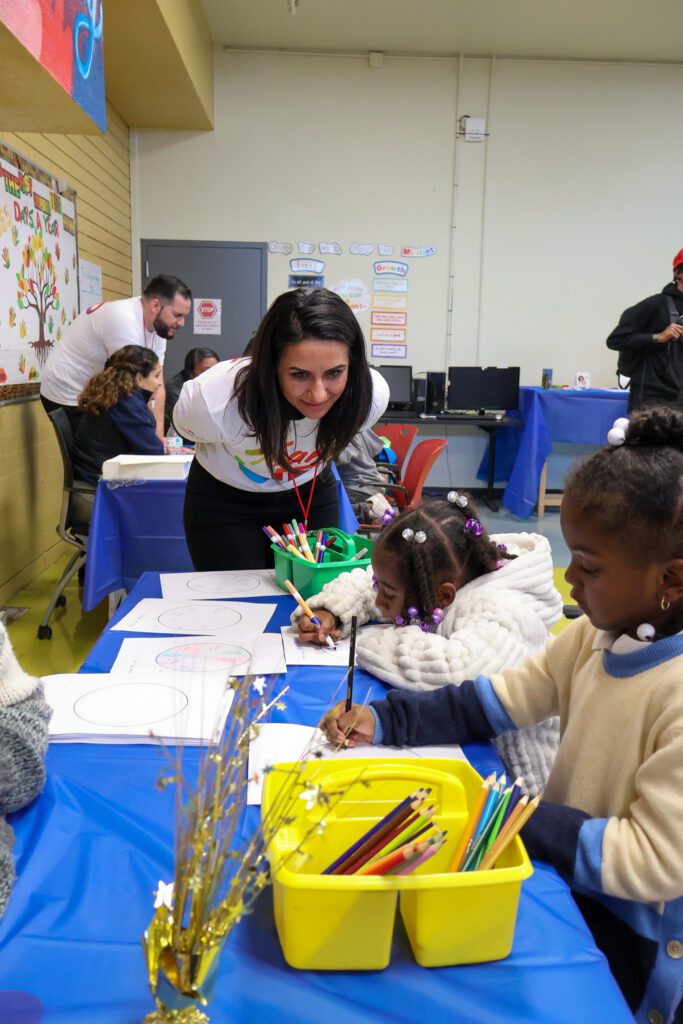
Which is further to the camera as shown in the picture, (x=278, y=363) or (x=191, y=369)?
(x=191, y=369)

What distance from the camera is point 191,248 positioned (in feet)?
21.2

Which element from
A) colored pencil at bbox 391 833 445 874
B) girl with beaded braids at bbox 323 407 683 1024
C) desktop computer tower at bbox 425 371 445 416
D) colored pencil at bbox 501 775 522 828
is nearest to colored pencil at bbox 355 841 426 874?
colored pencil at bbox 391 833 445 874

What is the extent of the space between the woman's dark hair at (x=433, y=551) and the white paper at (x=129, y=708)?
0.40 meters

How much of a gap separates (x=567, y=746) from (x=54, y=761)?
2.15 ft

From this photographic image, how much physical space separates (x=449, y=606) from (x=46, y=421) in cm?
352

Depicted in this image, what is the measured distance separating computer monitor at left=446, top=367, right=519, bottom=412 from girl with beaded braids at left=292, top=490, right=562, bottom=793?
4.76m

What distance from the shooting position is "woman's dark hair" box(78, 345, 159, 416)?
3379mm

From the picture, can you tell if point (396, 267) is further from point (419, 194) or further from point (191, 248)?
point (191, 248)

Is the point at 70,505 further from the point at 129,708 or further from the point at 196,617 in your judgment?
the point at 129,708

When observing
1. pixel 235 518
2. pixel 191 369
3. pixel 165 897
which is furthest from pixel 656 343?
pixel 165 897

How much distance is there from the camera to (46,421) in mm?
4340

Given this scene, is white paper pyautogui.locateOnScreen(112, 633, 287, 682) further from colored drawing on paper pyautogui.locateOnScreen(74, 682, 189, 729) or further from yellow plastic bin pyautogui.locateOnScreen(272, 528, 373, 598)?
yellow plastic bin pyautogui.locateOnScreen(272, 528, 373, 598)

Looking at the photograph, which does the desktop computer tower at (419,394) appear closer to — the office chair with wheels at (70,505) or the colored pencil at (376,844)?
the office chair with wheels at (70,505)

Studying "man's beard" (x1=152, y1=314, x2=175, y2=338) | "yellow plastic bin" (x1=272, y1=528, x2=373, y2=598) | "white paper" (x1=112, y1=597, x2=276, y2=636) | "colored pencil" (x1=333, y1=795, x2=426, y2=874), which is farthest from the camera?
"man's beard" (x1=152, y1=314, x2=175, y2=338)
